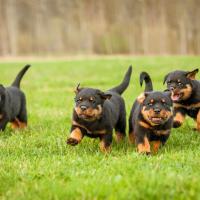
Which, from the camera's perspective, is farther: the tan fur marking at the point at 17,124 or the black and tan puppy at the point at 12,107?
the tan fur marking at the point at 17,124

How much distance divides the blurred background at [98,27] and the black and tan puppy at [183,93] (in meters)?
31.4

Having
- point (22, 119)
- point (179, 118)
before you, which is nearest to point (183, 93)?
point (179, 118)

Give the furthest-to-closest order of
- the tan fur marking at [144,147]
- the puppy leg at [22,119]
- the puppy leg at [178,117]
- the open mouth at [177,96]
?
the puppy leg at [22,119] → the puppy leg at [178,117] → the open mouth at [177,96] → the tan fur marking at [144,147]

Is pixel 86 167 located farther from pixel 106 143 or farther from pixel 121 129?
pixel 121 129

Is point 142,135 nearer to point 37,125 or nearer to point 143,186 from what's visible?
point 143,186

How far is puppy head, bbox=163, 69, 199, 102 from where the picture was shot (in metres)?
8.61

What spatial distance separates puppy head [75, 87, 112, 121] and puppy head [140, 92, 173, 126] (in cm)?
60

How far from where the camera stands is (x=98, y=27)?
141 ft

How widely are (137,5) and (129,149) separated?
121 ft

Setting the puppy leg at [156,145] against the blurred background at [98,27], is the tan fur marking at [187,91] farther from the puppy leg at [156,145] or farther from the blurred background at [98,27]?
the blurred background at [98,27]

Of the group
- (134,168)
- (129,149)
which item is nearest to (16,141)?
(129,149)

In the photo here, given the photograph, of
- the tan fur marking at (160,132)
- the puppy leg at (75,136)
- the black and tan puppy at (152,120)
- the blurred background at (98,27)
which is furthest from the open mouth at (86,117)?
the blurred background at (98,27)

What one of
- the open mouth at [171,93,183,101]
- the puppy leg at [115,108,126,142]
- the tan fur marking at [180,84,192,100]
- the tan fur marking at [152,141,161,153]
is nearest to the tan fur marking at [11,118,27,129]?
the puppy leg at [115,108,126,142]

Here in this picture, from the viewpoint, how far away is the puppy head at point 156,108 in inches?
275
